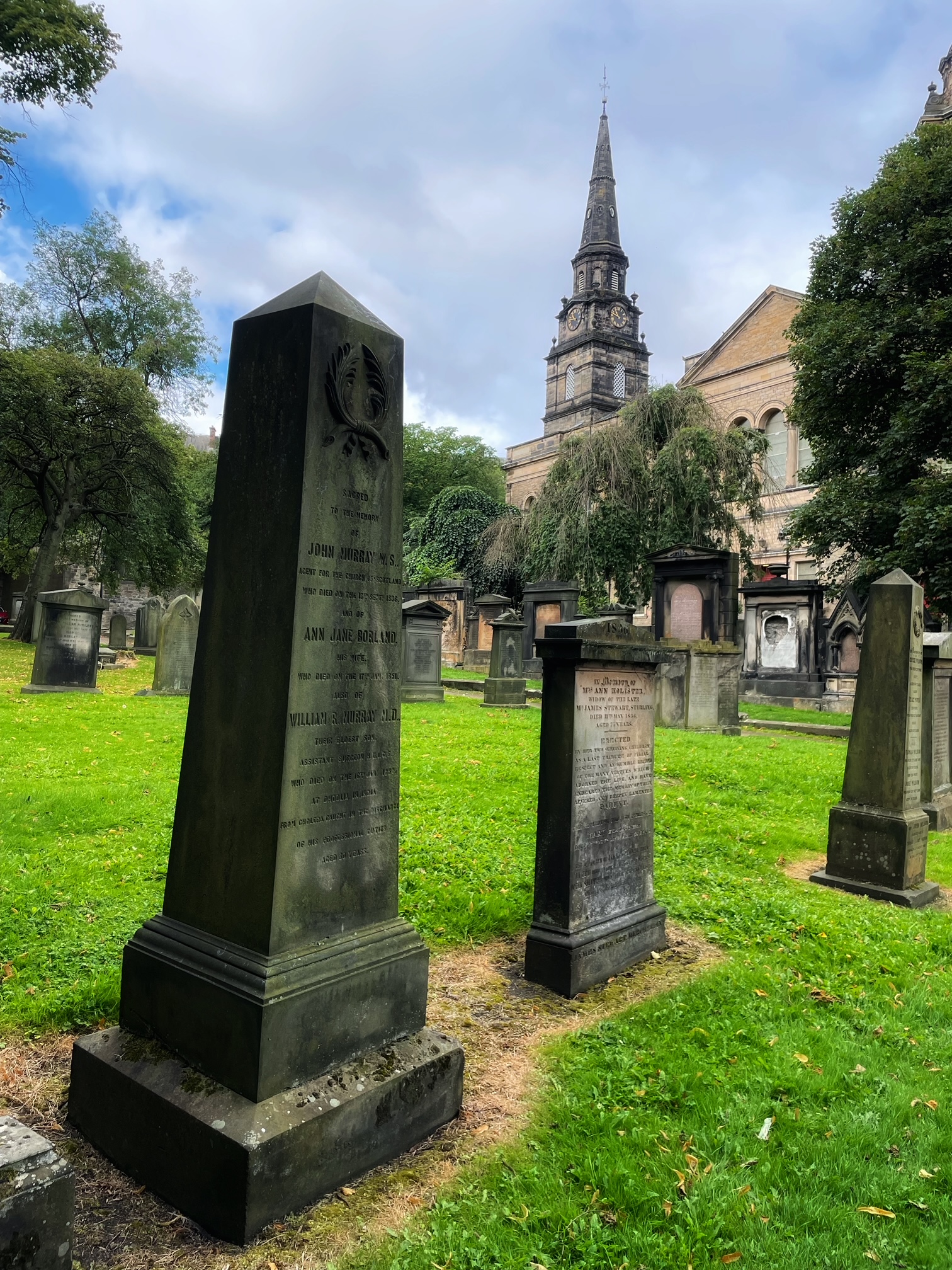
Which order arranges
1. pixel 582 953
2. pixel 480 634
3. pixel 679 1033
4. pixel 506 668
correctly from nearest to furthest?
pixel 679 1033, pixel 582 953, pixel 506 668, pixel 480 634

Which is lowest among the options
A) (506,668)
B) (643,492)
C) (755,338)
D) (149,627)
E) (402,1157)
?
(402,1157)

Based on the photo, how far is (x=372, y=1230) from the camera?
7.41ft

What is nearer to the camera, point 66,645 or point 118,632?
point 66,645

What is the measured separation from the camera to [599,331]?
174 feet

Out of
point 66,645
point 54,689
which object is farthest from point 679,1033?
point 66,645

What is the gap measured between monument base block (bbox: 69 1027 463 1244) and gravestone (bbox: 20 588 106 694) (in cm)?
1194

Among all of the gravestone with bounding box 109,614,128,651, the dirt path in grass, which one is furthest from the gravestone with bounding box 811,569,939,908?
the gravestone with bounding box 109,614,128,651

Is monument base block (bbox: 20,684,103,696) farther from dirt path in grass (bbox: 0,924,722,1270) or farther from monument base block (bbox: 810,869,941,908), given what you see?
monument base block (bbox: 810,869,941,908)

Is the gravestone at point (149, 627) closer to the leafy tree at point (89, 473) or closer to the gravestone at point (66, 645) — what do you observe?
the leafy tree at point (89, 473)

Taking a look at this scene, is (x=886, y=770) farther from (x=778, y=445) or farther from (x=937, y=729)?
(x=778, y=445)

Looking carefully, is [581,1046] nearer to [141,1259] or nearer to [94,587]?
[141,1259]

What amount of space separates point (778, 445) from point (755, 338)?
5611 mm

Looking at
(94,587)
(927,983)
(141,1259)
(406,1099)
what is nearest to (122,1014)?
(141,1259)

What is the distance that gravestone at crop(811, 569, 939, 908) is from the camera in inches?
233
